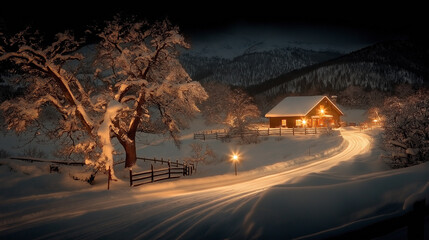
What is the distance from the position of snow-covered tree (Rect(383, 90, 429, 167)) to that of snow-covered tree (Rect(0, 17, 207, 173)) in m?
13.8

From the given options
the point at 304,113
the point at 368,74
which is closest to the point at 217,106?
the point at 304,113

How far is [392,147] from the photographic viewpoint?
19.4 meters

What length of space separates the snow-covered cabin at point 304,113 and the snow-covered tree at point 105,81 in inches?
1406

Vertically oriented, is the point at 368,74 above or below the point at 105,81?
above

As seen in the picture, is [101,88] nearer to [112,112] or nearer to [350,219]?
[112,112]

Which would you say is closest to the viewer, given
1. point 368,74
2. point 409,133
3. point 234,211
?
point 234,211

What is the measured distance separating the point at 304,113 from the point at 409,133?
32128 mm

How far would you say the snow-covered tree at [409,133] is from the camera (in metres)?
17.5

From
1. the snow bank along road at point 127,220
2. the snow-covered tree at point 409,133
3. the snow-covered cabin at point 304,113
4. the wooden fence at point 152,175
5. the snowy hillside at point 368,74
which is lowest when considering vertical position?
the wooden fence at point 152,175

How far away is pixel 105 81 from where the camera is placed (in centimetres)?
1878

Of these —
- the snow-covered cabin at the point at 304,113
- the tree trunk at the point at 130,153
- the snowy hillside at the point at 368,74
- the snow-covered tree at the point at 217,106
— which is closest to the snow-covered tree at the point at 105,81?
the tree trunk at the point at 130,153

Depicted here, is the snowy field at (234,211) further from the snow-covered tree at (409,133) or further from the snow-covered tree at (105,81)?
the snow-covered tree at (409,133)

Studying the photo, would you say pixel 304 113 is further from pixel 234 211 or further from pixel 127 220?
pixel 127 220

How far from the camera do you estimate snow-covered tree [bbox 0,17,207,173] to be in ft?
52.5
